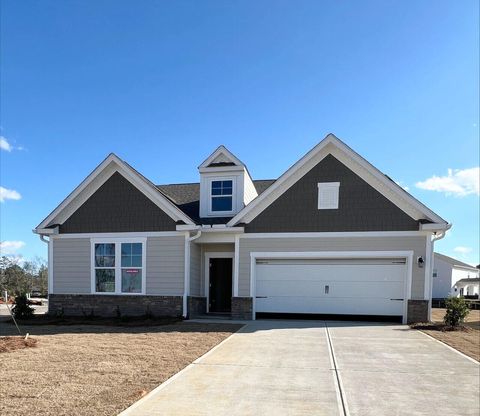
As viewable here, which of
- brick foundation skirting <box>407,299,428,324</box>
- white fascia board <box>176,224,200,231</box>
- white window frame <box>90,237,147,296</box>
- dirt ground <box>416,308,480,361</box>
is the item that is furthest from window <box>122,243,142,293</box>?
dirt ground <box>416,308,480,361</box>

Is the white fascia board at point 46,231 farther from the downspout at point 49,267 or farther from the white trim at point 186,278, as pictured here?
the white trim at point 186,278

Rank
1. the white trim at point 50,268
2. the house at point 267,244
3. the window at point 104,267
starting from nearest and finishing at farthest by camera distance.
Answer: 1. the house at point 267,244
2. the window at point 104,267
3. the white trim at point 50,268

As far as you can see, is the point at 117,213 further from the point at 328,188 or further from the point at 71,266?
the point at 328,188

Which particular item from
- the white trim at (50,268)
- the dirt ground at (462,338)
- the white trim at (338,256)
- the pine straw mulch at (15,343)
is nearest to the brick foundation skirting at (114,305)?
the white trim at (50,268)

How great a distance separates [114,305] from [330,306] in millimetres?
7934

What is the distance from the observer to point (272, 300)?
46.5 ft

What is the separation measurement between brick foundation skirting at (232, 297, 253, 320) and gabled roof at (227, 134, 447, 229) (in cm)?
278

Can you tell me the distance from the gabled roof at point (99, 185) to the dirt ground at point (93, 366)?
491 centimetres

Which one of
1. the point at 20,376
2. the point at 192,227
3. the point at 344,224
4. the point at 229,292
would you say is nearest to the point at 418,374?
the point at 20,376

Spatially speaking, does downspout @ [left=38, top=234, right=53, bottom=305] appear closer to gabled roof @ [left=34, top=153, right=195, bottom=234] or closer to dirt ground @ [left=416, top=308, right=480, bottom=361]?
gabled roof @ [left=34, top=153, right=195, bottom=234]

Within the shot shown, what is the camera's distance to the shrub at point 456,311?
12.2m

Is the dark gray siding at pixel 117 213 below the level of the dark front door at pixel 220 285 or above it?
above

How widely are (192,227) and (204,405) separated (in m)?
9.32

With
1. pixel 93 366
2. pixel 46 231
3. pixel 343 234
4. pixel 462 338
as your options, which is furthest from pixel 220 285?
pixel 93 366
